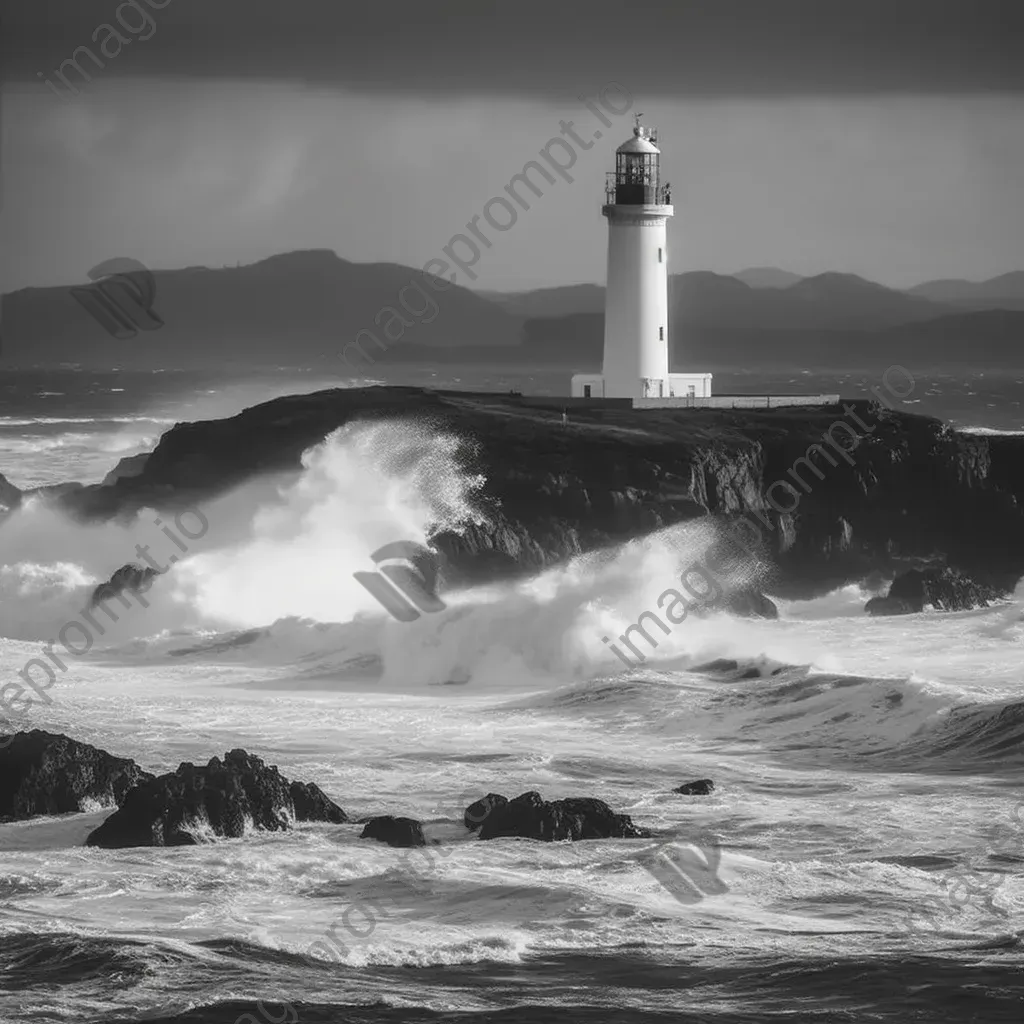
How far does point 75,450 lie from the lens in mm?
62938

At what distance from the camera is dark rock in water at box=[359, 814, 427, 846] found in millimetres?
19344

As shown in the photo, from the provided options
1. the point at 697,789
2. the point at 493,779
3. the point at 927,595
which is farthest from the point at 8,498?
the point at 697,789

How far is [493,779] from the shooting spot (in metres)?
22.7

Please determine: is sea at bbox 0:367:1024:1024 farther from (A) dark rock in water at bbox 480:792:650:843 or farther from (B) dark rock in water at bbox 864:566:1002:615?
(B) dark rock in water at bbox 864:566:1002:615

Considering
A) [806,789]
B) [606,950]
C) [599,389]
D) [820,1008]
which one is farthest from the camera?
[599,389]

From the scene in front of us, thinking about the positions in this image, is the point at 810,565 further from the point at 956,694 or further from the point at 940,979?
the point at 940,979

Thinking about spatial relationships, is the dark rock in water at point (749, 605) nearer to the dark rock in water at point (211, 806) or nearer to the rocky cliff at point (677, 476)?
the rocky cliff at point (677, 476)

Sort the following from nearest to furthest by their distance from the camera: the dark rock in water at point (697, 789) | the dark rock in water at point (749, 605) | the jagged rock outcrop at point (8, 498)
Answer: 1. the dark rock in water at point (697, 789)
2. the dark rock in water at point (749, 605)
3. the jagged rock outcrop at point (8, 498)

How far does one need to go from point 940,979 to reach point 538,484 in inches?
890

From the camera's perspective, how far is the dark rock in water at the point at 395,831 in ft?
63.5

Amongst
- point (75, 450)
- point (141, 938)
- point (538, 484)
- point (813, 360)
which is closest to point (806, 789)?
point (141, 938)

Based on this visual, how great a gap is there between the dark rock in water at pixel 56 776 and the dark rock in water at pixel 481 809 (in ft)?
9.96

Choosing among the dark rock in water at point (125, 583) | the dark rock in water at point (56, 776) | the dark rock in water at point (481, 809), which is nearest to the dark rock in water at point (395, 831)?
the dark rock in water at point (481, 809)

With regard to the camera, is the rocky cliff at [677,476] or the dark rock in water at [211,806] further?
the rocky cliff at [677,476]
